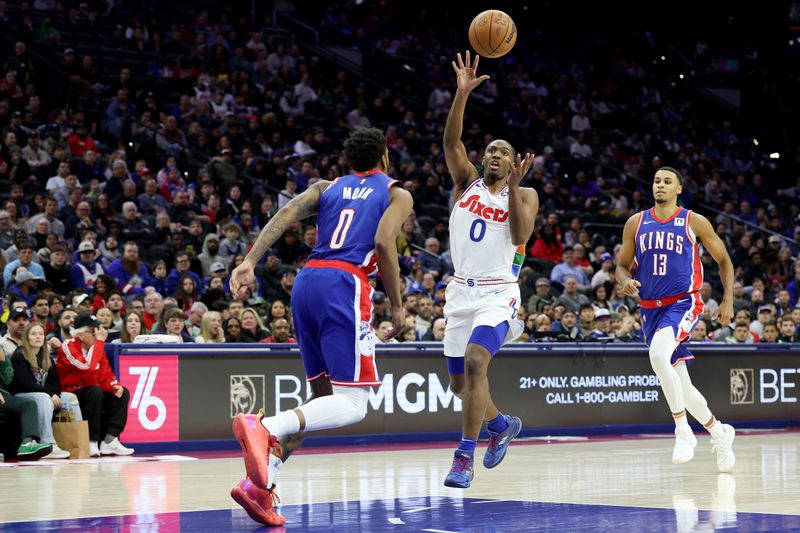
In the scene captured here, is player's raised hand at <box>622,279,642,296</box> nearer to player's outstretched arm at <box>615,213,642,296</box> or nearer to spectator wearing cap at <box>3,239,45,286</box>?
player's outstretched arm at <box>615,213,642,296</box>

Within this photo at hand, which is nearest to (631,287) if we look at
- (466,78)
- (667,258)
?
(667,258)

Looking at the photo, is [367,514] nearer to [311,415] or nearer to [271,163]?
[311,415]

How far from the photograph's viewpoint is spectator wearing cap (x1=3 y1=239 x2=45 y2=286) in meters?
15.2

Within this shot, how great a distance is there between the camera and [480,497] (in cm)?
805

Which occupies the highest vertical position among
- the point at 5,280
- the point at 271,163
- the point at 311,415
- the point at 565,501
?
the point at 271,163

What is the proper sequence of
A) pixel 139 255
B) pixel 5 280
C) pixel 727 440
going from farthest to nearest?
pixel 139 255 → pixel 5 280 → pixel 727 440

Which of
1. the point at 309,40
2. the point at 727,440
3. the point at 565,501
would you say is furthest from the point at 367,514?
the point at 309,40

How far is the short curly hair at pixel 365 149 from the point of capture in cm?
725

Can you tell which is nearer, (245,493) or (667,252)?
(245,493)

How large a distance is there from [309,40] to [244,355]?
636 inches

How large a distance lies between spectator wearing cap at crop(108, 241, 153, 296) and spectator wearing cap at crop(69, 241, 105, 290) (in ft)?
0.89

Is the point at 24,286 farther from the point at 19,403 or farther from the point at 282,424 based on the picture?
the point at 282,424

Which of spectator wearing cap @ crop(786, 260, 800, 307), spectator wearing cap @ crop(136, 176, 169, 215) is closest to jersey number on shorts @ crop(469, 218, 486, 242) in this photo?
spectator wearing cap @ crop(136, 176, 169, 215)

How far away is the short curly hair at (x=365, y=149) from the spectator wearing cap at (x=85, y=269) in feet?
29.8
